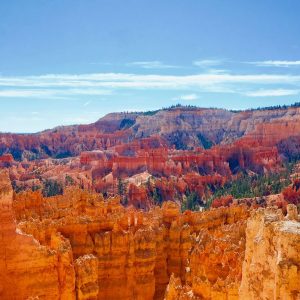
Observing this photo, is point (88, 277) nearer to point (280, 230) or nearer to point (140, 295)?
point (140, 295)

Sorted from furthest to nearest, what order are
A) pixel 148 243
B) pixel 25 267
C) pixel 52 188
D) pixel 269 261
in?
pixel 52 188 < pixel 148 243 < pixel 25 267 < pixel 269 261

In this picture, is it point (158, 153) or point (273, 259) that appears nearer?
point (273, 259)

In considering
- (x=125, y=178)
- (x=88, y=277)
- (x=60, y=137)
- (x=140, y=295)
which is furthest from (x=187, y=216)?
(x=60, y=137)

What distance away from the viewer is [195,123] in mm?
135875

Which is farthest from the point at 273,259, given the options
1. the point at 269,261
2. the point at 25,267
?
the point at 25,267

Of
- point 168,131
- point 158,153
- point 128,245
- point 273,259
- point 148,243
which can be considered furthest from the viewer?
point 168,131

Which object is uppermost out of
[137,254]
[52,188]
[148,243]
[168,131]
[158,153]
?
[168,131]

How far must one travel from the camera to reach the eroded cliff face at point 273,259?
6.04 metres

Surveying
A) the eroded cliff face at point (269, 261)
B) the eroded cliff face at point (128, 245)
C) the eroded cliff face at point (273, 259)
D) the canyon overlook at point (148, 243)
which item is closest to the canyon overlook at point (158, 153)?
the canyon overlook at point (148, 243)

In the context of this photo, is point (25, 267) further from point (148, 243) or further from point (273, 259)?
point (273, 259)

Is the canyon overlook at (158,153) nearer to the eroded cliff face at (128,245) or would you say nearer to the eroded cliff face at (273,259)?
the eroded cliff face at (128,245)

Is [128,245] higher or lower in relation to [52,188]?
higher

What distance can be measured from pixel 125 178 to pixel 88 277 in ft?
202

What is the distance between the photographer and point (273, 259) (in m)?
6.80
